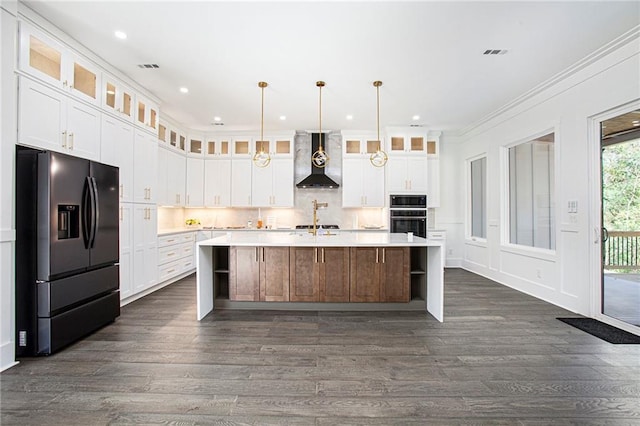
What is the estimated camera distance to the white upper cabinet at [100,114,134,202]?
364cm

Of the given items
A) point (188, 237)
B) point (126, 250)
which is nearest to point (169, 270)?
point (188, 237)

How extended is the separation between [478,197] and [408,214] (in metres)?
1.53

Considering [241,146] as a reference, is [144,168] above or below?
below

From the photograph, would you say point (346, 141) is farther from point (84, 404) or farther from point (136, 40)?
point (84, 404)

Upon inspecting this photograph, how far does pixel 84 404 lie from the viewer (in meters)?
1.96

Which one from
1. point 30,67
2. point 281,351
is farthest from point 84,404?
point 30,67

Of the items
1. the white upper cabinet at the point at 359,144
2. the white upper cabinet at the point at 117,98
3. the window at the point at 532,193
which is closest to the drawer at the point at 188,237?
the white upper cabinet at the point at 117,98

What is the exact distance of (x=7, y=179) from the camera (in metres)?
2.45

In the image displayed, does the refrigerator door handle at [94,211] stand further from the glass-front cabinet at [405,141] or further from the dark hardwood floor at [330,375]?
the glass-front cabinet at [405,141]

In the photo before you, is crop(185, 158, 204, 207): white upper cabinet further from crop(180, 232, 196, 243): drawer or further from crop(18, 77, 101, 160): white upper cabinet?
crop(18, 77, 101, 160): white upper cabinet

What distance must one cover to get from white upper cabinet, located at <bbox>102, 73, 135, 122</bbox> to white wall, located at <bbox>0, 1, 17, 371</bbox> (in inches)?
44.8

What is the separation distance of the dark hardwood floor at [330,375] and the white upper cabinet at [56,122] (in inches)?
76.2

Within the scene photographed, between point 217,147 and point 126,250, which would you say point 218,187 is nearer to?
point 217,147

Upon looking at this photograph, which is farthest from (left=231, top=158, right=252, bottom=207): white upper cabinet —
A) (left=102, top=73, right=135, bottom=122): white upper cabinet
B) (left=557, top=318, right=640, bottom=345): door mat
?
(left=557, top=318, right=640, bottom=345): door mat
